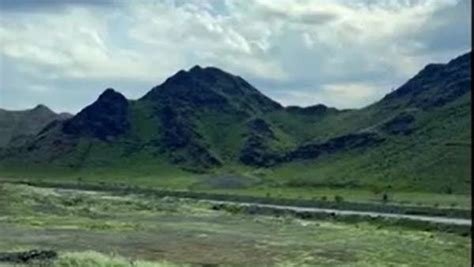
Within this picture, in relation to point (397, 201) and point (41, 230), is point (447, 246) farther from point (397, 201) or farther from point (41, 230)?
point (397, 201)

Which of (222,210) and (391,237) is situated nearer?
(391,237)

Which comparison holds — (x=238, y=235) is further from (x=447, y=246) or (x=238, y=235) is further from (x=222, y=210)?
(x=222, y=210)

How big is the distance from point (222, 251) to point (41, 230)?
2884 centimetres

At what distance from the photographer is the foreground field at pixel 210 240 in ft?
259

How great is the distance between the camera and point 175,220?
133 meters

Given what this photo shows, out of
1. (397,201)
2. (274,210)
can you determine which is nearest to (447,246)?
(274,210)

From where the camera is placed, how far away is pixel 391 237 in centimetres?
10644

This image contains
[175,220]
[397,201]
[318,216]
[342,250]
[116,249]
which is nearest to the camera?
[116,249]

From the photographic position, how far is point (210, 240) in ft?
322

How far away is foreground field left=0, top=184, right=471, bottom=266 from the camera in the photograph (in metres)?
78.9

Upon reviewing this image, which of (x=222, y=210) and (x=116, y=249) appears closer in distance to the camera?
(x=116, y=249)

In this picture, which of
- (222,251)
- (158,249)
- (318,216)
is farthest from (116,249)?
(318,216)

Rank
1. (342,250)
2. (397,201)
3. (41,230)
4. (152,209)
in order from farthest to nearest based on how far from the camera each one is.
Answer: (397,201), (152,209), (41,230), (342,250)

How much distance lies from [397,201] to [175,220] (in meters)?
68.6
